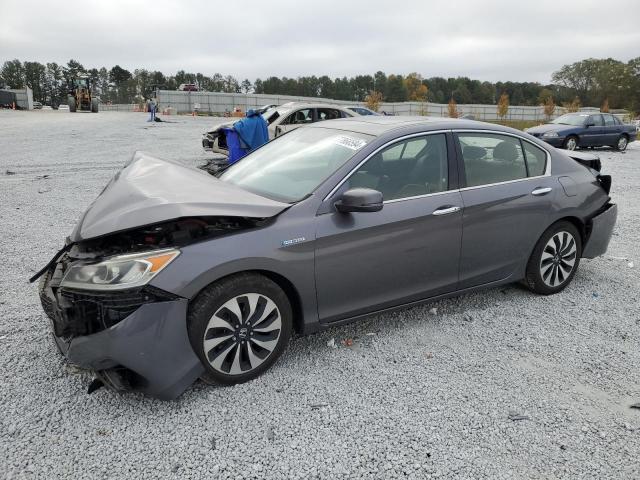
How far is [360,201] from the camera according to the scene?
3.08 meters

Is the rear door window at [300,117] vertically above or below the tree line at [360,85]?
below

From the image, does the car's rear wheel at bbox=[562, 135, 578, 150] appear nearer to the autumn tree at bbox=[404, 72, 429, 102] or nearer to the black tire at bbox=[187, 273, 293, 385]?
the black tire at bbox=[187, 273, 293, 385]

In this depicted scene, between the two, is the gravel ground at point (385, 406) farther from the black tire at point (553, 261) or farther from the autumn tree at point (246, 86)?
the autumn tree at point (246, 86)

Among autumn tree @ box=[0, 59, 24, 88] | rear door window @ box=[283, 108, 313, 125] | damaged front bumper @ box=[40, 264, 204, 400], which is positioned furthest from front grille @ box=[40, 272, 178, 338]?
autumn tree @ box=[0, 59, 24, 88]

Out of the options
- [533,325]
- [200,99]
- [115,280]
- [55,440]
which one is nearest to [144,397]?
[55,440]

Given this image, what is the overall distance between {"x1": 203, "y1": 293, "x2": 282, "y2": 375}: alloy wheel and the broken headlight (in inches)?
17.3

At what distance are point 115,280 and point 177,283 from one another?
325 millimetres

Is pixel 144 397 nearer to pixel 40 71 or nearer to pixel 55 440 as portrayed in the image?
pixel 55 440

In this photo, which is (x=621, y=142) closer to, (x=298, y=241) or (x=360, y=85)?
(x=298, y=241)

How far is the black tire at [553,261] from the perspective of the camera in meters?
4.28

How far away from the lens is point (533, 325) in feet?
12.9

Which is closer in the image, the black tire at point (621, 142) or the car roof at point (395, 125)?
the car roof at point (395, 125)

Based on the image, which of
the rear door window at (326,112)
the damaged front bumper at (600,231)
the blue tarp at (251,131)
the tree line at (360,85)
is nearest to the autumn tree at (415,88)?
the tree line at (360,85)

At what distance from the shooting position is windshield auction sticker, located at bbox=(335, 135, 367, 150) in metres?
3.57
